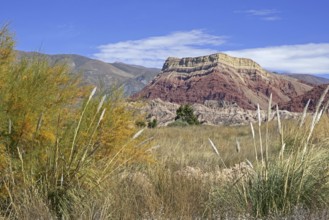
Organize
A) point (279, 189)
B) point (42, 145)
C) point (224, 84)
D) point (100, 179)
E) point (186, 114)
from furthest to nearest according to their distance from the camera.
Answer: point (224, 84), point (186, 114), point (42, 145), point (100, 179), point (279, 189)

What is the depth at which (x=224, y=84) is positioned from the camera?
176m

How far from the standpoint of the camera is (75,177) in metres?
5.96

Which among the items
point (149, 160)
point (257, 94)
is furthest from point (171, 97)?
point (149, 160)

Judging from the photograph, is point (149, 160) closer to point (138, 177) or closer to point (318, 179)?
point (138, 177)

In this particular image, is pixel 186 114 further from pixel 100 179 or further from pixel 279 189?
pixel 279 189

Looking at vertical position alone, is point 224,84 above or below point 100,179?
below

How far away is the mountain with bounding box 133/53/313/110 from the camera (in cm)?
17075

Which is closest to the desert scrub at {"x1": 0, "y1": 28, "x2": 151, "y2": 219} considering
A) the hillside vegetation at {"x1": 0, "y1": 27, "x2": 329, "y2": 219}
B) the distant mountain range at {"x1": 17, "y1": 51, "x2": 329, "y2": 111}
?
the hillside vegetation at {"x1": 0, "y1": 27, "x2": 329, "y2": 219}

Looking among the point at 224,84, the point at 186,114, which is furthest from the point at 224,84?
the point at 186,114

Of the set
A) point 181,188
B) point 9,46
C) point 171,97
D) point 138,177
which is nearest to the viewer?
point 181,188

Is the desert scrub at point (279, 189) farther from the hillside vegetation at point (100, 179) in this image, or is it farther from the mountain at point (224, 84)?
the mountain at point (224, 84)

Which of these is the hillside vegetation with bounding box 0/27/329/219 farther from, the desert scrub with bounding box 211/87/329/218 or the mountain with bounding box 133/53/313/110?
the mountain with bounding box 133/53/313/110

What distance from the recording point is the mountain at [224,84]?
170750mm

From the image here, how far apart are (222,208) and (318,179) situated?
1078 millimetres
